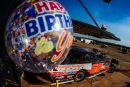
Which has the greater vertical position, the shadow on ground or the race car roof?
the race car roof

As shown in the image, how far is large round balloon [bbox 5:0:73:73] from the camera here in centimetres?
152

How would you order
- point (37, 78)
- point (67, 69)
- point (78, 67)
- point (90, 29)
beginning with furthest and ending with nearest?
point (90, 29)
point (37, 78)
point (78, 67)
point (67, 69)

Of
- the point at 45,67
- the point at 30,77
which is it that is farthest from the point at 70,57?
the point at 45,67

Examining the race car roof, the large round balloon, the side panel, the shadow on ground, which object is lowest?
the shadow on ground

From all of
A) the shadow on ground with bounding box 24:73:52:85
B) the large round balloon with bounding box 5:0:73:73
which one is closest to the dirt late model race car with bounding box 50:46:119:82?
the shadow on ground with bounding box 24:73:52:85

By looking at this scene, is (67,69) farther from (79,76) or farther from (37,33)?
(37,33)

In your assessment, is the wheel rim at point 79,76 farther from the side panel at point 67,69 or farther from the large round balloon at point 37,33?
the large round balloon at point 37,33

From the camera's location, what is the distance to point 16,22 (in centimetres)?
157

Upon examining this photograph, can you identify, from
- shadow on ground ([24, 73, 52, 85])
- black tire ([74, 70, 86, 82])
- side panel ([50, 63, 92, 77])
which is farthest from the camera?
black tire ([74, 70, 86, 82])

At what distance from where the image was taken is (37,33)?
1.51m

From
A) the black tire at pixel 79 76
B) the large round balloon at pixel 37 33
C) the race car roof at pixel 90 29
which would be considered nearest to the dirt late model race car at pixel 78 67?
the black tire at pixel 79 76

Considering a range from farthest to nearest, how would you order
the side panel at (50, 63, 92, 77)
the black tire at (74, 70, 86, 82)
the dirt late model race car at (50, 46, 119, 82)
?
the black tire at (74, 70, 86, 82)
the dirt late model race car at (50, 46, 119, 82)
the side panel at (50, 63, 92, 77)

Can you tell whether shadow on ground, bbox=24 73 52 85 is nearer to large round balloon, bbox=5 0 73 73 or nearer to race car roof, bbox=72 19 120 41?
race car roof, bbox=72 19 120 41

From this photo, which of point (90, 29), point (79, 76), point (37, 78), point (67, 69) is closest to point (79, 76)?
point (79, 76)
